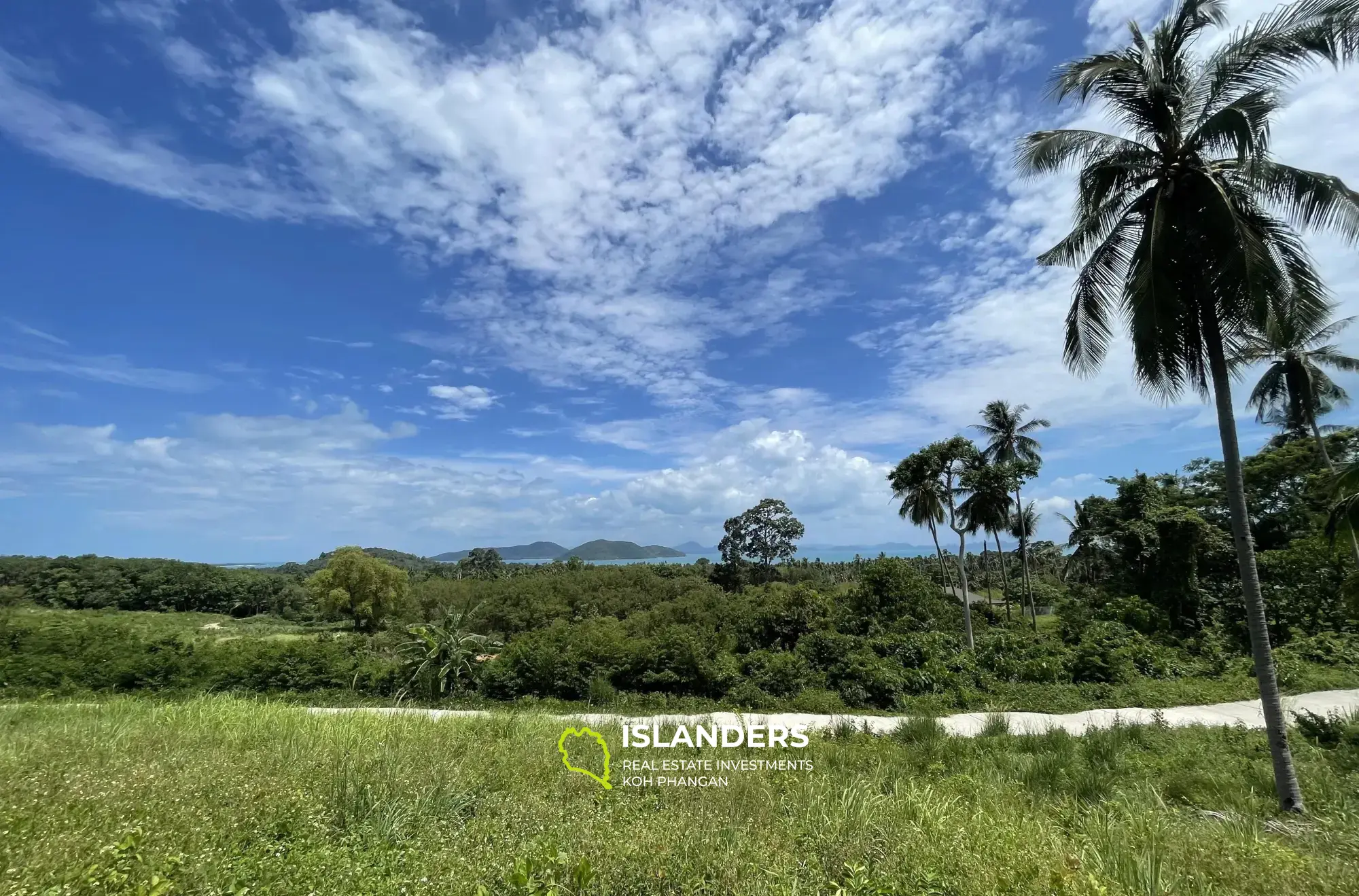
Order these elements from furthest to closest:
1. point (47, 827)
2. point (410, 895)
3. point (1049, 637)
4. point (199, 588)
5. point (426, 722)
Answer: point (199, 588) → point (1049, 637) → point (426, 722) → point (47, 827) → point (410, 895)

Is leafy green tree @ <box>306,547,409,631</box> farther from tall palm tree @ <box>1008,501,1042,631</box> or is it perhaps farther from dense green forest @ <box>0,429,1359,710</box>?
tall palm tree @ <box>1008,501,1042,631</box>

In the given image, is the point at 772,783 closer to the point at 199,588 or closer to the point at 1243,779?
the point at 1243,779

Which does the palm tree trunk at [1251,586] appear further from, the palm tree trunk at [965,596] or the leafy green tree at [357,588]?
the leafy green tree at [357,588]

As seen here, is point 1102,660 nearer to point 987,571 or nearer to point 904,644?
point 904,644

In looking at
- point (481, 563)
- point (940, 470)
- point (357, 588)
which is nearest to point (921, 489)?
point (940, 470)

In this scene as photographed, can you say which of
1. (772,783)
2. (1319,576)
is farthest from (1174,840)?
(1319,576)

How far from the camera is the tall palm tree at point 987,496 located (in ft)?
70.2

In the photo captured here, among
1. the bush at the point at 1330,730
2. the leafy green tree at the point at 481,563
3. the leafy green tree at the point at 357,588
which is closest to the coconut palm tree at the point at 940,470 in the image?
the bush at the point at 1330,730

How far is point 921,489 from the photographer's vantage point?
21422 millimetres

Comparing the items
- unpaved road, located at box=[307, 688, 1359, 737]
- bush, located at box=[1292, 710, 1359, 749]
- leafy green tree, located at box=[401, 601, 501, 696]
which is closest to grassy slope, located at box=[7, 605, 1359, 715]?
unpaved road, located at box=[307, 688, 1359, 737]

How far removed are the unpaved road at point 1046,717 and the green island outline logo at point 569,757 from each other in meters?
1.89

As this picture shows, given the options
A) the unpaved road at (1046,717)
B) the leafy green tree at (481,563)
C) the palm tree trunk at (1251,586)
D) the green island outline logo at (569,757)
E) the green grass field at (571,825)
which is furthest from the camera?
the leafy green tree at (481,563)

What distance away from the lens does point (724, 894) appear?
2.81 meters

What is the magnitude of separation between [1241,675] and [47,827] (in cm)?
2072
